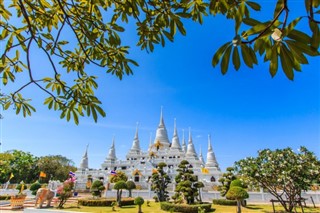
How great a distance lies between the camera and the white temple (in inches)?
1327

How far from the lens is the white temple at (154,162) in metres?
33.7

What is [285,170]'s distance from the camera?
466 inches

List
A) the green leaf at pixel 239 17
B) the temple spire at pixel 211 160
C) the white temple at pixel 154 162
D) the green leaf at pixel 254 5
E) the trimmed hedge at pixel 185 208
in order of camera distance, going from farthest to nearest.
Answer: the temple spire at pixel 211 160
the white temple at pixel 154 162
the trimmed hedge at pixel 185 208
the green leaf at pixel 254 5
the green leaf at pixel 239 17

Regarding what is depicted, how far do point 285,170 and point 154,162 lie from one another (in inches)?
1163

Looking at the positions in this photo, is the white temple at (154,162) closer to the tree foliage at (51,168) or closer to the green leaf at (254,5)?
the tree foliage at (51,168)

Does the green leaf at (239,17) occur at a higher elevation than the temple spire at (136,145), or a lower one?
lower

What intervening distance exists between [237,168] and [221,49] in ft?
48.7

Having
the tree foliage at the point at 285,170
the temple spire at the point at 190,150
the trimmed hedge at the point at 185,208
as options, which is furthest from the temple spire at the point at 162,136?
the tree foliage at the point at 285,170

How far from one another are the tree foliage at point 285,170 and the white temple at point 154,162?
18.8 metres

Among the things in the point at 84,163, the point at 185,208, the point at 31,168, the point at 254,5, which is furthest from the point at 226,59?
the point at 31,168

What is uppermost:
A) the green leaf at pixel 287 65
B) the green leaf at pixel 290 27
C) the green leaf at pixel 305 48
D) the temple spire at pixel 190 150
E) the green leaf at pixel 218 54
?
the temple spire at pixel 190 150

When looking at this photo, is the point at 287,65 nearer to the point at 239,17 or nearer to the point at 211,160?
the point at 239,17

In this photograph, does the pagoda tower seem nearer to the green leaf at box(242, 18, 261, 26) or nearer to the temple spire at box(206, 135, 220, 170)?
the temple spire at box(206, 135, 220, 170)

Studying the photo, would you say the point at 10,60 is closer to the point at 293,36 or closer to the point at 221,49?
the point at 221,49
